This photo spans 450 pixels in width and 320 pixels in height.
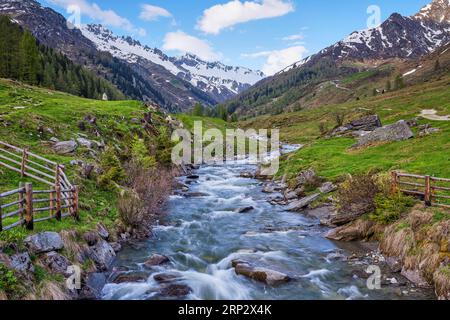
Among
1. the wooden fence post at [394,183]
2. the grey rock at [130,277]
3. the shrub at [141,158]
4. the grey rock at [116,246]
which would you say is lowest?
→ the grey rock at [130,277]

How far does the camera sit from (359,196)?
2272cm

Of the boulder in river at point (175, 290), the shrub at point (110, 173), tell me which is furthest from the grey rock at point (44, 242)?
the shrub at point (110, 173)

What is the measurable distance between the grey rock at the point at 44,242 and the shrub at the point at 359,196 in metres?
16.9

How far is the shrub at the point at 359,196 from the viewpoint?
22.4 m

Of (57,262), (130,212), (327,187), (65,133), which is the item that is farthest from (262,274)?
(65,133)

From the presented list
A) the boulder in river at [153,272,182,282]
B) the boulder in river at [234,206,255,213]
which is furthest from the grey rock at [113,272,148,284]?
the boulder in river at [234,206,255,213]

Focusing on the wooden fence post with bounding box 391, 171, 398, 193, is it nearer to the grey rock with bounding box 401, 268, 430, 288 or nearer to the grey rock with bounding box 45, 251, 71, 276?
the grey rock with bounding box 401, 268, 430, 288

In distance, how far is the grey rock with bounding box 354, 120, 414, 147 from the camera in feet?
141

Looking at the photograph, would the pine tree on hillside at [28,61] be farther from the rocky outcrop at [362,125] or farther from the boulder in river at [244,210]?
the boulder in river at [244,210]

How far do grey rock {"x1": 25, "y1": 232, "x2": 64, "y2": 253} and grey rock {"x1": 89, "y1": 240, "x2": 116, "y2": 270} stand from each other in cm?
201

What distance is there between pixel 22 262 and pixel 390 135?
41725mm

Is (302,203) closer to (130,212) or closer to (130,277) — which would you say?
(130,212)

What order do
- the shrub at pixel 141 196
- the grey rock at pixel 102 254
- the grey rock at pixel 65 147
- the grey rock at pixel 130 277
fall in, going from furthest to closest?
the grey rock at pixel 65 147 < the shrub at pixel 141 196 < the grey rock at pixel 102 254 < the grey rock at pixel 130 277
